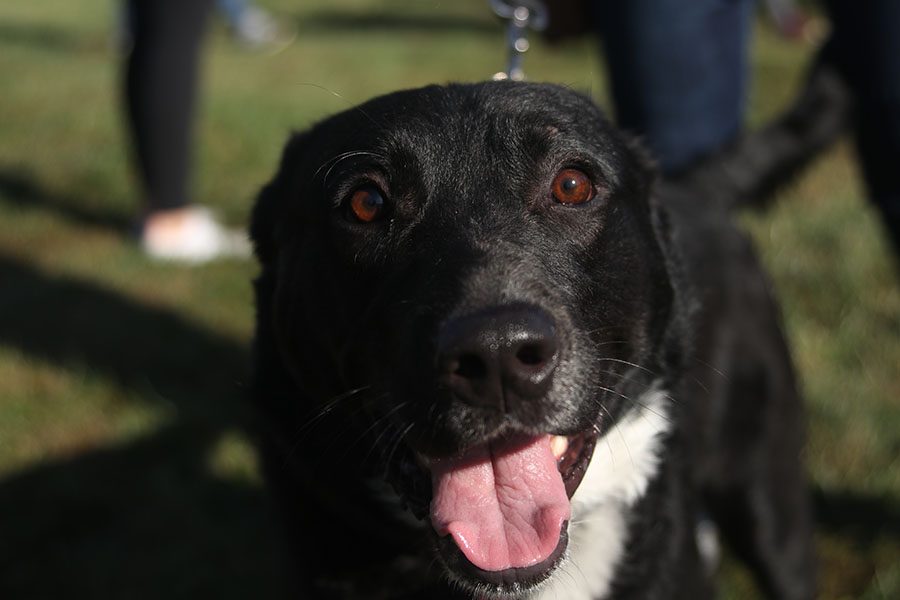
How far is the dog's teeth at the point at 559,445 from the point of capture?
1957 mm

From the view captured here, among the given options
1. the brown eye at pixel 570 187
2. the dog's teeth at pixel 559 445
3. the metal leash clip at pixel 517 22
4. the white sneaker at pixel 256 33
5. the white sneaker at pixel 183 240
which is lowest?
the white sneaker at pixel 256 33

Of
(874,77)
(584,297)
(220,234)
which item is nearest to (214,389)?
(220,234)

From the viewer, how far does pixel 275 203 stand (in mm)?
2488

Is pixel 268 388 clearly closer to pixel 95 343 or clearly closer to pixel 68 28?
pixel 95 343

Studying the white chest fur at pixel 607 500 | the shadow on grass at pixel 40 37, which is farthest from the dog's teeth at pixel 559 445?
the shadow on grass at pixel 40 37

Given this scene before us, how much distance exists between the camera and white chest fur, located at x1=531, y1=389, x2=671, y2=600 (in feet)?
7.23

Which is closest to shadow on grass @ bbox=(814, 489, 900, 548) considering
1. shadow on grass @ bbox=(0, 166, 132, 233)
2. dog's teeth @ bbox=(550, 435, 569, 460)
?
dog's teeth @ bbox=(550, 435, 569, 460)

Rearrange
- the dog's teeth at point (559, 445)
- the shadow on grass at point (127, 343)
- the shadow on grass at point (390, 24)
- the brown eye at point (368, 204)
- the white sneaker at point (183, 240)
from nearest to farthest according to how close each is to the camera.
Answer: the dog's teeth at point (559, 445), the brown eye at point (368, 204), the shadow on grass at point (127, 343), the white sneaker at point (183, 240), the shadow on grass at point (390, 24)

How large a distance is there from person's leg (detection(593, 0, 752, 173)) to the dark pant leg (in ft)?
8.88

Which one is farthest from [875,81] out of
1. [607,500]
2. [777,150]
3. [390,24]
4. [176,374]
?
[390,24]

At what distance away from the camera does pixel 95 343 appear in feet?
15.1

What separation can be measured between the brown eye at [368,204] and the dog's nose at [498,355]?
1.38 feet

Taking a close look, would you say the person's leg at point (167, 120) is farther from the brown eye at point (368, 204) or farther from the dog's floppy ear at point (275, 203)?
the brown eye at point (368, 204)

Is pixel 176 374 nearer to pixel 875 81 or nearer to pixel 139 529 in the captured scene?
pixel 139 529
